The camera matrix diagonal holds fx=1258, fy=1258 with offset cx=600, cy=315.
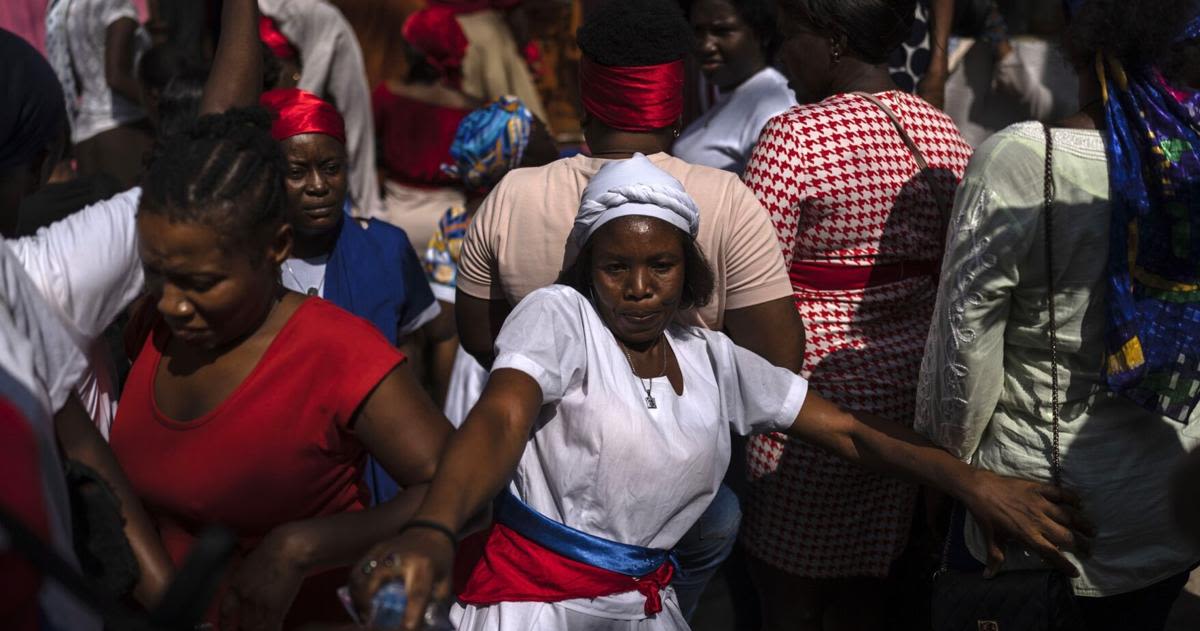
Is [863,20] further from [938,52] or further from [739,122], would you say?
[938,52]

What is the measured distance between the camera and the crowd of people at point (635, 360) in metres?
2.20

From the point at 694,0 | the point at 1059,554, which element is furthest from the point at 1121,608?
the point at 694,0

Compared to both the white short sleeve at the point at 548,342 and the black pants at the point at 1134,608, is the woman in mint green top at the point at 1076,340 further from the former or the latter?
the white short sleeve at the point at 548,342

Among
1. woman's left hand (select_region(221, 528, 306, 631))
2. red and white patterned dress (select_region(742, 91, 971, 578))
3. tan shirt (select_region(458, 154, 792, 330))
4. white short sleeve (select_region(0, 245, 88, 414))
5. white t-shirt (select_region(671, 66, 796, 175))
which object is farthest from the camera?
white t-shirt (select_region(671, 66, 796, 175))

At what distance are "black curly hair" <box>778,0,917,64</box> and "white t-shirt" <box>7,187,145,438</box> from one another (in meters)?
2.01

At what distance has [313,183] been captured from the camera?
151 inches

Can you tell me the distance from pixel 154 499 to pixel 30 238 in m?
0.54

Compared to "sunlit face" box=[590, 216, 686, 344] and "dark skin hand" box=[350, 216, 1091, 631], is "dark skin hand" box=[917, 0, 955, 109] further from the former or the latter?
"sunlit face" box=[590, 216, 686, 344]

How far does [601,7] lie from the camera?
3332 mm

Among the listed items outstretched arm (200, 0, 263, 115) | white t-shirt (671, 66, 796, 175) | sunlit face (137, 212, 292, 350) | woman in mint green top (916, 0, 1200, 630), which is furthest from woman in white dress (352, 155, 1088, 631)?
white t-shirt (671, 66, 796, 175)

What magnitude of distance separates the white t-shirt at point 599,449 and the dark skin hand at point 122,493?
73 cm

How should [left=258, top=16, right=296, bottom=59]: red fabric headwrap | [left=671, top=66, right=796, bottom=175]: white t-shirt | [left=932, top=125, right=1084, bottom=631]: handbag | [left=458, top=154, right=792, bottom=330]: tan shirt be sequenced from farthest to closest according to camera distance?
[left=258, top=16, right=296, bottom=59]: red fabric headwrap < [left=671, top=66, right=796, bottom=175]: white t-shirt < [left=458, top=154, right=792, bottom=330]: tan shirt < [left=932, top=125, right=1084, bottom=631]: handbag

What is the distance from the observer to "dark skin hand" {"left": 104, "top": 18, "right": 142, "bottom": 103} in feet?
21.4

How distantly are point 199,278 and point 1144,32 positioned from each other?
202 cm
